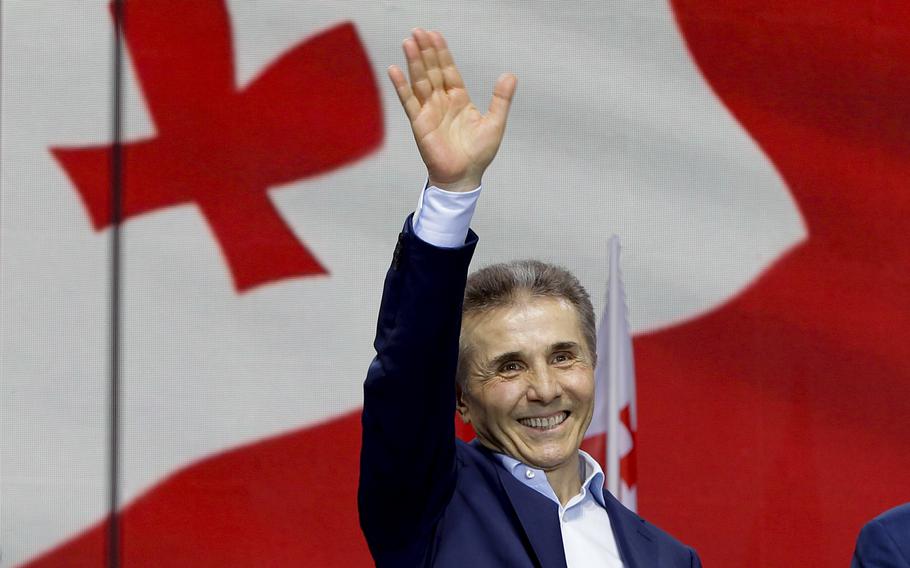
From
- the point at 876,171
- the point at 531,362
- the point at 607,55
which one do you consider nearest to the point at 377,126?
the point at 607,55

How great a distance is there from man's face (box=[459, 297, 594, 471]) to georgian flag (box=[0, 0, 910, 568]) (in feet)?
6.63

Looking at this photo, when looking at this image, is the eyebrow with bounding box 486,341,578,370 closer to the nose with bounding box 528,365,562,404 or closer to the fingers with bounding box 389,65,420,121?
the nose with bounding box 528,365,562,404

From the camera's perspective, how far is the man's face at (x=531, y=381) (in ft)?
5.23

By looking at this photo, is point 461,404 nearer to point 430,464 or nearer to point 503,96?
point 430,464

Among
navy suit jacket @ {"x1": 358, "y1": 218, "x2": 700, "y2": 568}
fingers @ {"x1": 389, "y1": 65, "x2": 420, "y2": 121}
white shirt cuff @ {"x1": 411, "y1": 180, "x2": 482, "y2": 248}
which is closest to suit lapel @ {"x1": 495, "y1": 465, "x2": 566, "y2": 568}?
navy suit jacket @ {"x1": 358, "y1": 218, "x2": 700, "y2": 568}

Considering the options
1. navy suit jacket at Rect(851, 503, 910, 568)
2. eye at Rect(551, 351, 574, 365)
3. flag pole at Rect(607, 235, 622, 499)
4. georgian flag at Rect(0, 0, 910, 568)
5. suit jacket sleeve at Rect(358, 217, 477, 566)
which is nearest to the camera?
suit jacket sleeve at Rect(358, 217, 477, 566)

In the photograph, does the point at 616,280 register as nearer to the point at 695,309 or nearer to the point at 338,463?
the point at 695,309

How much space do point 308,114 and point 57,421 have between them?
104 cm

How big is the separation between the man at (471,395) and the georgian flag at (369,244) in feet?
6.49

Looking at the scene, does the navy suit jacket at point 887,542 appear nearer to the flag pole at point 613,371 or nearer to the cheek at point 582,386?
the cheek at point 582,386

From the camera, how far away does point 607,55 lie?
12.4 feet

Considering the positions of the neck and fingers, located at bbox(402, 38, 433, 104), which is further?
the neck

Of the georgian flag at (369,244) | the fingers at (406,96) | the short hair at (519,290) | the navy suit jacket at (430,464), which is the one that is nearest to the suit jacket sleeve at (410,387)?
the navy suit jacket at (430,464)

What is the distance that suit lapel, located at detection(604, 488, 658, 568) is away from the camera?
162cm
